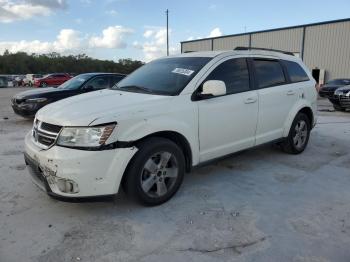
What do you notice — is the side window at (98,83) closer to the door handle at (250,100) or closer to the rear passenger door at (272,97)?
→ the rear passenger door at (272,97)

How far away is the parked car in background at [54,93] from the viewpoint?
8.95 metres

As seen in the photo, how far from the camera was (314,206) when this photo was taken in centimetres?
379

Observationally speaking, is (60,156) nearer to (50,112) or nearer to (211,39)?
(50,112)

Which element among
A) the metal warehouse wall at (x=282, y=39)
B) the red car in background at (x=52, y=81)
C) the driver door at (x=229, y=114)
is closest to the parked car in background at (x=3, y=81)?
the red car in background at (x=52, y=81)

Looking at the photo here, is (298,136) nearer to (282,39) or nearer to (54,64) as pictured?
(282,39)

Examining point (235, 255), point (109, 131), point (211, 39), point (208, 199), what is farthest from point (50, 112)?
point (211, 39)

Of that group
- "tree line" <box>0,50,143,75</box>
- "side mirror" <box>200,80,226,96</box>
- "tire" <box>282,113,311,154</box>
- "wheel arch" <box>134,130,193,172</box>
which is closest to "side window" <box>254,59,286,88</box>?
"tire" <box>282,113,311,154</box>

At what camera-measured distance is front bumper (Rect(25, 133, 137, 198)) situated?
10.5ft

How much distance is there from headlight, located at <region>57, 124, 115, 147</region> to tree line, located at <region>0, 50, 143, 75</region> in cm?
6313

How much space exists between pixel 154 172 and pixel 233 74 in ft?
5.84

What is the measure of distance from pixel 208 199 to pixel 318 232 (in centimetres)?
124

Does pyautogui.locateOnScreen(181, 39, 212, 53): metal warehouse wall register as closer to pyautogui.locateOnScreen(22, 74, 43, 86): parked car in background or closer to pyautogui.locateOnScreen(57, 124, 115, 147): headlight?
pyautogui.locateOnScreen(22, 74, 43, 86): parked car in background

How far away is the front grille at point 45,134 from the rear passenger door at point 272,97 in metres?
2.78

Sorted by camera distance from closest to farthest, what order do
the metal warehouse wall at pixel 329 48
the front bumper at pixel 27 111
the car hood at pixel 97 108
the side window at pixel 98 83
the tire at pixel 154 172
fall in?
1. the car hood at pixel 97 108
2. the tire at pixel 154 172
3. the front bumper at pixel 27 111
4. the side window at pixel 98 83
5. the metal warehouse wall at pixel 329 48
